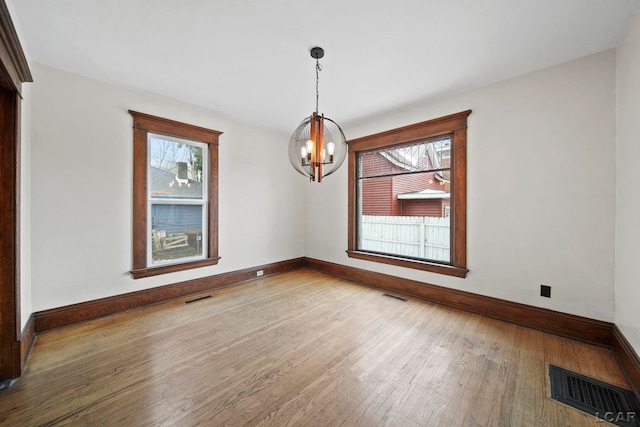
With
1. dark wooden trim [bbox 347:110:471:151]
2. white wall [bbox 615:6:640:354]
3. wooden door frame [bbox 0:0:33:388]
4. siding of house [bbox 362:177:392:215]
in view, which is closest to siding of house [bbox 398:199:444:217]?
siding of house [bbox 362:177:392:215]

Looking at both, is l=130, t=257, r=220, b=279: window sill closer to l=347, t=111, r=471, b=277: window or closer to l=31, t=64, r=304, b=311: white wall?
l=31, t=64, r=304, b=311: white wall

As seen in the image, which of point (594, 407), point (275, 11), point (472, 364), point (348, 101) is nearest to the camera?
point (594, 407)

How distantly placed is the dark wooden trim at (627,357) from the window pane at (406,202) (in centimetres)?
154

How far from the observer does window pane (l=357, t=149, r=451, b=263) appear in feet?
11.5

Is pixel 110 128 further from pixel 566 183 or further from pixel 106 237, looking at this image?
pixel 566 183

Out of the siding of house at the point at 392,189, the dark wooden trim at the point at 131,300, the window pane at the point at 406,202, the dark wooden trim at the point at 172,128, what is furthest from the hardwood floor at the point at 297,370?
the dark wooden trim at the point at 172,128

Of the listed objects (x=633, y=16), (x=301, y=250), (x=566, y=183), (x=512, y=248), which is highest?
(x=633, y=16)

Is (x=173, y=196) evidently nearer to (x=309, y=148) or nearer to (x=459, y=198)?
(x=309, y=148)

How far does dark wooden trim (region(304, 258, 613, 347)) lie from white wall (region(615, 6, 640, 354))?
24 cm

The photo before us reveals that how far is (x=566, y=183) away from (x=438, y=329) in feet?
6.32

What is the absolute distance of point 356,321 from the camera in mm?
2787

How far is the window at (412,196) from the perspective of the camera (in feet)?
10.5

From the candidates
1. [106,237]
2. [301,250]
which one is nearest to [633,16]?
[301,250]

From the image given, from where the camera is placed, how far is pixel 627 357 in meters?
1.88
